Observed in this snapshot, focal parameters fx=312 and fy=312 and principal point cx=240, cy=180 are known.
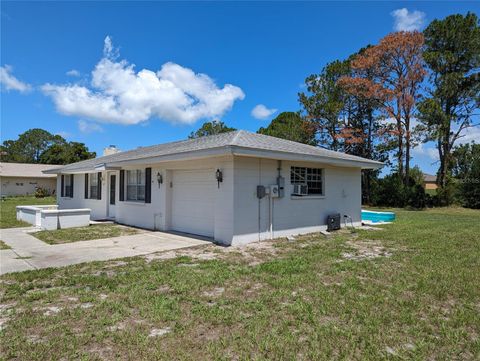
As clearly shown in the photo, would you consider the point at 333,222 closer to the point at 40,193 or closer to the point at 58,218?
the point at 58,218

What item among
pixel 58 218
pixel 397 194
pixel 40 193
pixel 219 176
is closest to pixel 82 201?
pixel 58 218

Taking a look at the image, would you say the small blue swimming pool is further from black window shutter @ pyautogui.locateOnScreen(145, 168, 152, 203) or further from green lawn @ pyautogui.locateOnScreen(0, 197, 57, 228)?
green lawn @ pyautogui.locateOnScreen(0, 197, 57, 228)

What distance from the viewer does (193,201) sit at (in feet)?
33.7

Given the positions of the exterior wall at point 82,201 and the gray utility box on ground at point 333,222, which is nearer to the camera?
the gray utility box on ground at point 333,222

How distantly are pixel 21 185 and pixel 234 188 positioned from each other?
36897 millimetres

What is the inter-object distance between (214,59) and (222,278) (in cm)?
1569

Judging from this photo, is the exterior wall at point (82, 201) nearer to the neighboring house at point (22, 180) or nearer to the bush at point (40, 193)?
the bush at point (40, 193)

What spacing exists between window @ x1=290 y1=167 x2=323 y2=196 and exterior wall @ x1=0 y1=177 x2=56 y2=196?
3527 cm

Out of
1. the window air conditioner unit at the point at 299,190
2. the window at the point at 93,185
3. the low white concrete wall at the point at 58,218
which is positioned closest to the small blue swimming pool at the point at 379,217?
the window air conditioner unit at the point at 299,190

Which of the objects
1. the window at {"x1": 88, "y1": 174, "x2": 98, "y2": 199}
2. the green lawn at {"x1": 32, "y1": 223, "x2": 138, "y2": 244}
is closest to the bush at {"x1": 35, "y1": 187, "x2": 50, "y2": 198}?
the window at {"x1": 88, "y1": 174, "x2": 98, "y2": 199}

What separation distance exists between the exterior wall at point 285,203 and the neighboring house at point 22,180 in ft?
108

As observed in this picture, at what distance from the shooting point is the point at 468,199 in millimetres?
24141

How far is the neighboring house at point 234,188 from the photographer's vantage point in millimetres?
8539

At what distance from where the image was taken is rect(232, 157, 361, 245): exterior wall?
856cm
